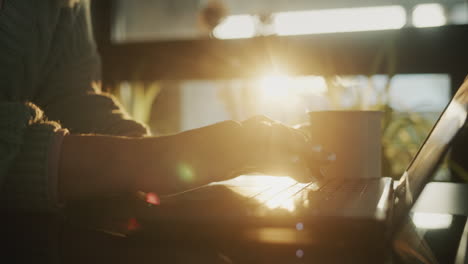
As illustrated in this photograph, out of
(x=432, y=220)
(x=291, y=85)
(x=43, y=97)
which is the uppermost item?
(x=291, y=85)

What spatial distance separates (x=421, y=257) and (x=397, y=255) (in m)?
0.11

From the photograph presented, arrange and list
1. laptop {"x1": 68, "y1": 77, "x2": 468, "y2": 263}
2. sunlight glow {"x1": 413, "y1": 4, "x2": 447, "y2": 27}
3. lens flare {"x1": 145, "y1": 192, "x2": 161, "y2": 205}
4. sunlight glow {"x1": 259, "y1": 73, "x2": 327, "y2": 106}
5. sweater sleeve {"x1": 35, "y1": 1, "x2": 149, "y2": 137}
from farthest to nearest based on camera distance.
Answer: sunlight glow {"x1": 413, "y1": 4, "x2": 447, "y2": 27}, sunlight glow {"x1": 259, "y1": 73, "x2": 327, "y2": 106}, sweater sleeve {"x1": 35, "y1": 1, "x2": 149, "y2": 137}, lens flare {"x1": 145, "y1": 192, "x2": 161, "y2": 205}, laptop {"x1": 68, "y1": 77, "x2": 468, "y2": 263}

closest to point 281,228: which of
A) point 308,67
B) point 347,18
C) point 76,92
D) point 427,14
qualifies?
point 76,92

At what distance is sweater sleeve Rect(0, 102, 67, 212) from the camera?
0.56 m

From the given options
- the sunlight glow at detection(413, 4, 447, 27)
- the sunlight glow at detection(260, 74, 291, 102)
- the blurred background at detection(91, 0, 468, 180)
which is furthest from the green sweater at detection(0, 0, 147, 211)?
the sunlight glow at detection(413, 4, 447, 27)

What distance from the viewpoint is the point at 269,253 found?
1.17ft

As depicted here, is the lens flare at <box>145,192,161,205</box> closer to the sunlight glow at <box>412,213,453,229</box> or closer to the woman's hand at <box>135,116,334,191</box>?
the woman's hand at <box>135,116,334,191</box>

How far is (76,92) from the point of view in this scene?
1.04 metres

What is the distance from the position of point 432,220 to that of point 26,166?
0.56m

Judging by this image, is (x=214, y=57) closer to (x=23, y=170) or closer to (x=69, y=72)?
(x=69, y=72)

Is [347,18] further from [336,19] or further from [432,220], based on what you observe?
[432,220]

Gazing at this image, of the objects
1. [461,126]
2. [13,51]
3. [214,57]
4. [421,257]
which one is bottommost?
[421,257]

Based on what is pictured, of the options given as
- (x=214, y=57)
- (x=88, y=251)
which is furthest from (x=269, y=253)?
(x=214, y=57)

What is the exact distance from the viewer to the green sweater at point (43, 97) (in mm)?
567
